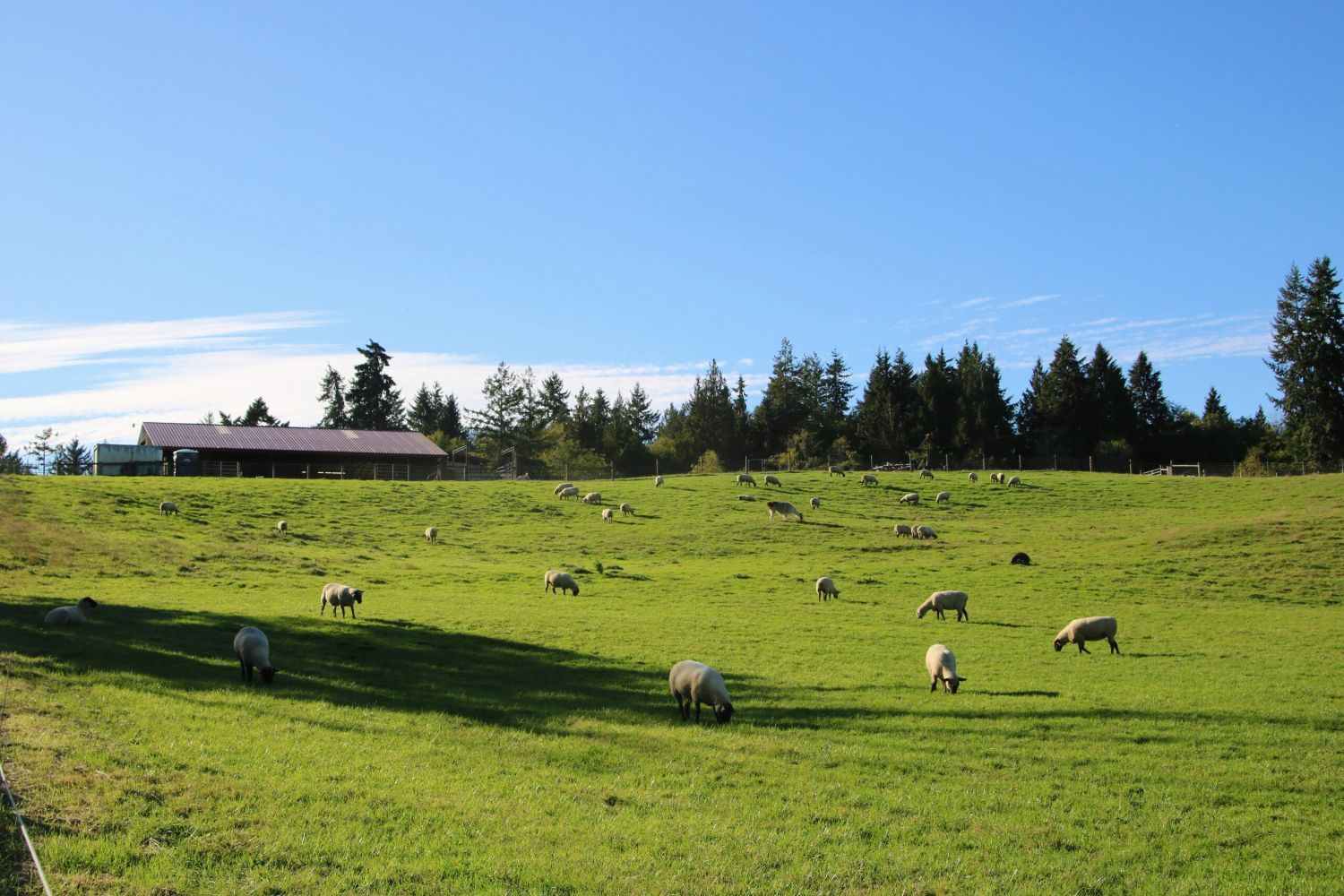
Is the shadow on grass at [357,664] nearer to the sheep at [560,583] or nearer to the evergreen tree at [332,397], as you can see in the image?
the sheep at [560,583]

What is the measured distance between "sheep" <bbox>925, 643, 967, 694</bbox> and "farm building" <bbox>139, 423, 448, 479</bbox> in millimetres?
70736

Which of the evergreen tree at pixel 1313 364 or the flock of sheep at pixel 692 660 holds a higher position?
the evergreen tree at pixel 1313 364

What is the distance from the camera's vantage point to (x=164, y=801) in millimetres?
9664

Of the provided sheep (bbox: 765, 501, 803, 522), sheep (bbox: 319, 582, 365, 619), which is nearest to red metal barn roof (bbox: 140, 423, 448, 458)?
sheep (bbox: 765, 501, 803, 522)

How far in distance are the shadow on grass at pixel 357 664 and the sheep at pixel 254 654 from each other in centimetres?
30

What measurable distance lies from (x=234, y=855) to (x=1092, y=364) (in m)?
132

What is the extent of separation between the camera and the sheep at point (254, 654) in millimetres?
17750

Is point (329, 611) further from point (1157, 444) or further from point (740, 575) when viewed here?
point (1157, 444)

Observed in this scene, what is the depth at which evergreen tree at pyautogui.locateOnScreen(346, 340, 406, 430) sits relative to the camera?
140 m

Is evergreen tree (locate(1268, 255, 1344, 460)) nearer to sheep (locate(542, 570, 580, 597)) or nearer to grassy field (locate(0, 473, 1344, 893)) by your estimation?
grassy field (locate(0, 473, 1344, 893))

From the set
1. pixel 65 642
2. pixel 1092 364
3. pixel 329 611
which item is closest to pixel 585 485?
pixel 329 611

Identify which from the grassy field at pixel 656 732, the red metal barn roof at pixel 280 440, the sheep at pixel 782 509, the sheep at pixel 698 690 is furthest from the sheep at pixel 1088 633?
the red metal barn roof at pixel 280 440

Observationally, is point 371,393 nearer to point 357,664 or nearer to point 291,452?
point 291,452

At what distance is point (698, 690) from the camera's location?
53.3 feet
